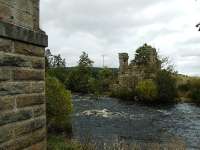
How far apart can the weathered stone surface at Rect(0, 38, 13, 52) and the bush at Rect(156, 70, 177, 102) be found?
40049mm

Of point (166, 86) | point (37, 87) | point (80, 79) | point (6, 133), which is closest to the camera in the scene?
point (6, 133)

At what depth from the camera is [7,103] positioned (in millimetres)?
4246

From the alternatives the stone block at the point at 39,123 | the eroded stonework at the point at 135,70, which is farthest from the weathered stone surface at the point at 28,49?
the eroded stonework at the point at 135,70

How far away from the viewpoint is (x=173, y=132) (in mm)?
20656

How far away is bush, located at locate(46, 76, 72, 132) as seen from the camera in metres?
16.8

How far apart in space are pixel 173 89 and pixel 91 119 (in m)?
22.5

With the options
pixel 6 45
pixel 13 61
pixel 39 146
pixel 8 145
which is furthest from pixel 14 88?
pixel 39 146

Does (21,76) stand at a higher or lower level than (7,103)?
higher

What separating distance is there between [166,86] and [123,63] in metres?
16.1

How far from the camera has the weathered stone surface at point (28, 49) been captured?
14.8 ft

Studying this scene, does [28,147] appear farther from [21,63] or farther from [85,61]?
[85,61]

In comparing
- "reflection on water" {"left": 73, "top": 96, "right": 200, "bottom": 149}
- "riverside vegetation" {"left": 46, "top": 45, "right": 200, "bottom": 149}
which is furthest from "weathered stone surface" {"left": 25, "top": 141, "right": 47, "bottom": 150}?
"reflection on water" {"left": 73, "top": 96, "right": 200, "bottom": 149}

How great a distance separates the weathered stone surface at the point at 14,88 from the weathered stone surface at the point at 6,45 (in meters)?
0.42

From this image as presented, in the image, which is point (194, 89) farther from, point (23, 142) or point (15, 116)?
point (15, 116)
